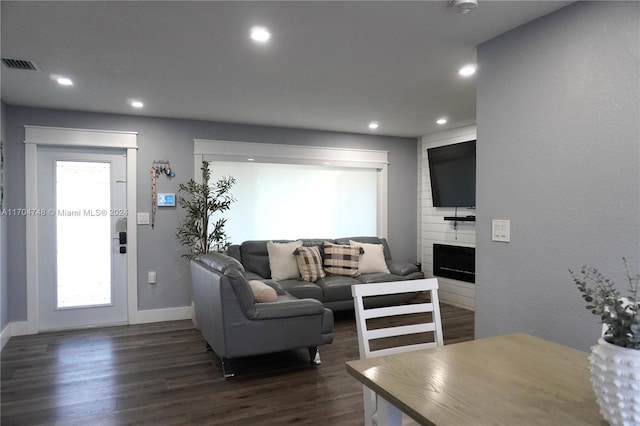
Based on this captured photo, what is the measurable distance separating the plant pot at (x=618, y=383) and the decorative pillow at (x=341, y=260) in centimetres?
453

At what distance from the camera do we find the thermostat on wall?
5086 mm

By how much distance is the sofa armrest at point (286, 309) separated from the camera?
330cm

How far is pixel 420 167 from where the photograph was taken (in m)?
6.66

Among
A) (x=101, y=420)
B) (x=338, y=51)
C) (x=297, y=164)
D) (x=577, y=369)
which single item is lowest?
(x=101, y=420)

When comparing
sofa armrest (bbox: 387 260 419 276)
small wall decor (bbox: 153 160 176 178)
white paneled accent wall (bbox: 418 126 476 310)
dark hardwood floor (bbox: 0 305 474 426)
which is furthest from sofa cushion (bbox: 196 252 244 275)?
white paneled accent wall (bbox: 418 126 476 310)

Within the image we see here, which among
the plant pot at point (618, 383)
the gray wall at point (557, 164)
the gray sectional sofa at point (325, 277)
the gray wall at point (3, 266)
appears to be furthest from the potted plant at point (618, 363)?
the gray wall at point (3, 266)

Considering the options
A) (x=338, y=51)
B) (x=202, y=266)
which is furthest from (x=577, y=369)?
(x=202, y=266)

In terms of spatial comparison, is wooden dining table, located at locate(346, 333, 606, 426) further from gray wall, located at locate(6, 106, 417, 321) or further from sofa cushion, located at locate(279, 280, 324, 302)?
gray wall, located at locate(6, 106, 417, 321)

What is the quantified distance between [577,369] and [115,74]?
3.70 m

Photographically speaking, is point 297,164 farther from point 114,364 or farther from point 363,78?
point 114,364

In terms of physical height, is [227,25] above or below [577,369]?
above

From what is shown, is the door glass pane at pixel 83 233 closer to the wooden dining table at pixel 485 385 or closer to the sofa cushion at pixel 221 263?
the sofa cushion at pixel 221 263

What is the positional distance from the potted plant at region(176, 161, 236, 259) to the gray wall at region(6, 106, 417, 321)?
144 millimetres

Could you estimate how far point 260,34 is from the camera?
2.64 metres
